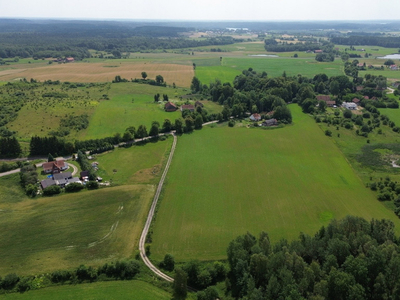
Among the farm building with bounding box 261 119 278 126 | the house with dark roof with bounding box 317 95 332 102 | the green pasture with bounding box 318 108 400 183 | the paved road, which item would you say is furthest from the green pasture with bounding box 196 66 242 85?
the paved road

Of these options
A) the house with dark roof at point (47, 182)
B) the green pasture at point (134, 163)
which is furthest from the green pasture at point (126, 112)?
the house with dark roof at point (47, 182)

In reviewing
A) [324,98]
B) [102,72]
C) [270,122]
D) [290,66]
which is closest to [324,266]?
[270,122]

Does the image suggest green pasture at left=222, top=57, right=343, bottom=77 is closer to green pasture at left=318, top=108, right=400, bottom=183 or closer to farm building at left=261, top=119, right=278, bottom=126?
farm building at left=261, top=119, right=278, bottom=126

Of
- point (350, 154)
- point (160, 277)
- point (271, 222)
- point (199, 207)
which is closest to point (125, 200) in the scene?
point (199, 207)

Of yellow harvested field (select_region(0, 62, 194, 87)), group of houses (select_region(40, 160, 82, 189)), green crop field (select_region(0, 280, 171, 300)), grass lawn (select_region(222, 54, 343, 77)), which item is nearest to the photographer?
green crop field (select_region(0, 280, 171, 300))

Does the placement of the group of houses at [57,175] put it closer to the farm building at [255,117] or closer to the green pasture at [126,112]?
the green pasture at [126,112]
